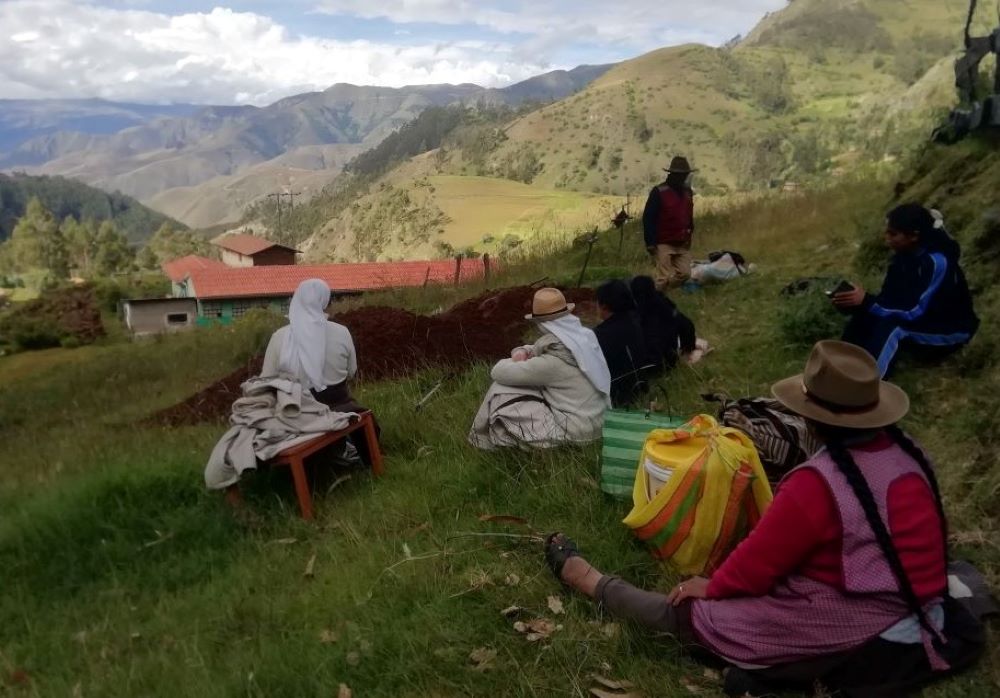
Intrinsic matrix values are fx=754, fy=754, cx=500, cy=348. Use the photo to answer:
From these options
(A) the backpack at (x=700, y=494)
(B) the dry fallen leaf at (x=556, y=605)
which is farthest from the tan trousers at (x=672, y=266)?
(B) the dry fallen leaf at (x=556, y=605)

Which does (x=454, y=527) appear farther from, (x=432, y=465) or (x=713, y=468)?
(x=713, y=468)

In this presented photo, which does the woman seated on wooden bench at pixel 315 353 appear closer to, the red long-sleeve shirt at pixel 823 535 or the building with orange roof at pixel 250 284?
the red long-sleeve shirt at pixel 823 535

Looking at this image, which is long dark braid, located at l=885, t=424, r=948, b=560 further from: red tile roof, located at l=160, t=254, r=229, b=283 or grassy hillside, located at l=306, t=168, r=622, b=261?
grassy hillside, located at l=306, t=168, r=622, b=261

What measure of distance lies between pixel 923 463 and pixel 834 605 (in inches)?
21.5

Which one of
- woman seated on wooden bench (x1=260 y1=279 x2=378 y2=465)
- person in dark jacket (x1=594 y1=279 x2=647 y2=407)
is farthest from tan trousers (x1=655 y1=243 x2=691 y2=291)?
woman seated on wooden bench (x1=260 y1=279 x2=378 y2=465)

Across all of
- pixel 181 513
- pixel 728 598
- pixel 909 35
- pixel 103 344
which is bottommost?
pixel 103 344

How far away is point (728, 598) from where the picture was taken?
2717 millimetres

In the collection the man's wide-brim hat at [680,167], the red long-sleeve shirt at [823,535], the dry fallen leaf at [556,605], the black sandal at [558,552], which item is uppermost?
the man's wide-brim hat at [680,167]

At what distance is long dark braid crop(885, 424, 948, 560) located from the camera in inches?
95.0

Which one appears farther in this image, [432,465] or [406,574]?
[432,465]

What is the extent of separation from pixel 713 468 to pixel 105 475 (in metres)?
4.12

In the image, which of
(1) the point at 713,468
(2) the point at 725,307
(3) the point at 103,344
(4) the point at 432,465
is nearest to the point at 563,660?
(1) the point at 713,468

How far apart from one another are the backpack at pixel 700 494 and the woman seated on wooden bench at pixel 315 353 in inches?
105

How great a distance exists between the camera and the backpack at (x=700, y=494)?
10.3 feet
